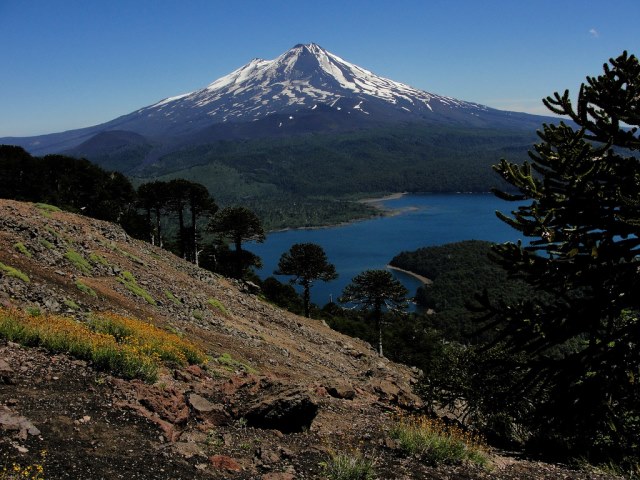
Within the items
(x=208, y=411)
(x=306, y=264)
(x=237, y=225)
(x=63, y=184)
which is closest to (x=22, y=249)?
(x=208, y=411)

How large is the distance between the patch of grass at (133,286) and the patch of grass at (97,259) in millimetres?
1073

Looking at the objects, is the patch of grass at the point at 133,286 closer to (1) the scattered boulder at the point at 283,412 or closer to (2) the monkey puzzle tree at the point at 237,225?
(1) the scattered boulder at the point at 283,412

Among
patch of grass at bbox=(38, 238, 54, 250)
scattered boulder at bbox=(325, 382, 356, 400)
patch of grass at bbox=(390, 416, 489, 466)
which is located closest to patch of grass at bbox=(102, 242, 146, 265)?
patch of grass at bbox=(38, 238, 54, 250)

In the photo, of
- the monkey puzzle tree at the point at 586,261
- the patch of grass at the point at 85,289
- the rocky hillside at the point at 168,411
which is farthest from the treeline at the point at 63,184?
the monkey puzzle tree at the point at 586,261

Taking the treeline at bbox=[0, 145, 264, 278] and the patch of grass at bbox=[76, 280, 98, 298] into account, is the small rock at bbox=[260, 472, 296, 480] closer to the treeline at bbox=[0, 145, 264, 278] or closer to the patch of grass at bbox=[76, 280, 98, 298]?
the patch of grass at bbox=[76, 280, 98, 298]

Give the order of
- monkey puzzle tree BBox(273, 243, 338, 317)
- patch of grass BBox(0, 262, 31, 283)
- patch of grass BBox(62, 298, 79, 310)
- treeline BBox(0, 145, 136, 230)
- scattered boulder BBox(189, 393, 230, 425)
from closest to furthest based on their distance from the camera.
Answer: scattered boulder BBox(189, 393, 230, 425) < patch of grass BBox(62, 298, 79, 310) < patch of grass BBox(0, 262, 31, 283) < monkey puzzle tree BBox(273, 243, 338, 317) < treeline BBox(0, 145, 136, 230)

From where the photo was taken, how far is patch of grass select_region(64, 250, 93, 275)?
22922mm

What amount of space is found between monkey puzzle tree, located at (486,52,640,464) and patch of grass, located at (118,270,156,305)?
62.2 ft

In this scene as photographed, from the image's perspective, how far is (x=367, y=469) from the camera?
9141 mm

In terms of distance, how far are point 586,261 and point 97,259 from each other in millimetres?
23775

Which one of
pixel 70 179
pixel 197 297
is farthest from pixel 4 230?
pixel 70 179

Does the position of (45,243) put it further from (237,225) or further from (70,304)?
(237,225)

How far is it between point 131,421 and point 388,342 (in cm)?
5529

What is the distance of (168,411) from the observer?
10289 millimetres
